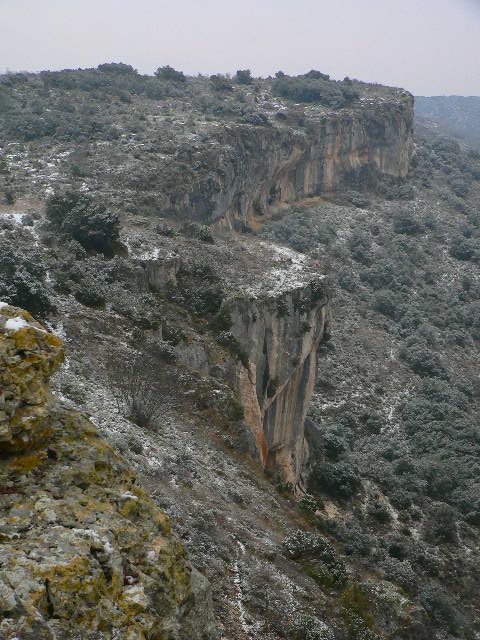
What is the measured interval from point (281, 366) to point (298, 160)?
38.6 m

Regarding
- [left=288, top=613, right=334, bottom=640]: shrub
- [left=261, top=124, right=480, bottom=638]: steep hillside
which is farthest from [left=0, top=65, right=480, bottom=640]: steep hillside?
[left=261, top=124, right=480, bottom=638]: steep hillside

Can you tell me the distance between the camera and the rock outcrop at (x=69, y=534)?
6289 mm

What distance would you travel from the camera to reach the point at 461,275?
56.6m

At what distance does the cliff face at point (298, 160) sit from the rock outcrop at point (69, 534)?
2984 centimetres

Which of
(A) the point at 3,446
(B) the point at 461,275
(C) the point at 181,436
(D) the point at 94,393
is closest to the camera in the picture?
(A) the point at 3,446

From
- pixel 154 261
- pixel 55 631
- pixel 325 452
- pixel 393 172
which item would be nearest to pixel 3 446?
pixel 55 631

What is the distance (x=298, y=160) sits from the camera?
59875 millimetres

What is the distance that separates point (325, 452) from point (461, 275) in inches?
1295

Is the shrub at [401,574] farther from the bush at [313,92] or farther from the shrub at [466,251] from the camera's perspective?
the bush at [313,92]

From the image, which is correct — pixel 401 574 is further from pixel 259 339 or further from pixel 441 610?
pixel 259 339

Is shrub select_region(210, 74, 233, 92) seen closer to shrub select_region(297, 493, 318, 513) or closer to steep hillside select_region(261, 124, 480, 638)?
steep hillside select_region(261, 124, 480, 638)

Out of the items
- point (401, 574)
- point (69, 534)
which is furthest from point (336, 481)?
point (69, 534)

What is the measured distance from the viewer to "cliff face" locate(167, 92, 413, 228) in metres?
43.7

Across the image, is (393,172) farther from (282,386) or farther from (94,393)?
(94,393)
